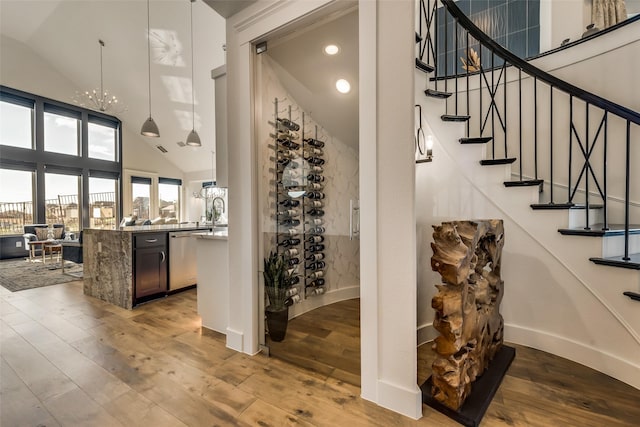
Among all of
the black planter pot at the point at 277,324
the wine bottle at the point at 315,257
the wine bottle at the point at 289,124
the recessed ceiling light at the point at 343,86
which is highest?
the recessed ceiling light at the point at 343,86

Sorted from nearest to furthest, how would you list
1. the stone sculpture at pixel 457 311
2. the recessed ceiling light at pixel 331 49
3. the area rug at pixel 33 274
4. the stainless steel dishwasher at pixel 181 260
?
1. the stone sculpture at pixel 457 311
2. the recessed ceiling light at pixel 331 49
3. the stainless steel dishwasher at pixel 181 260
4. the area rug at pixel 33 274

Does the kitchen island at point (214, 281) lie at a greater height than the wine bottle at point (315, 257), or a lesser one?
lesser

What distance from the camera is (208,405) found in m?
1.52

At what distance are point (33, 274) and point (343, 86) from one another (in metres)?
6.43

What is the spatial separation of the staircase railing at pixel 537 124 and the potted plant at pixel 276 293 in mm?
1906

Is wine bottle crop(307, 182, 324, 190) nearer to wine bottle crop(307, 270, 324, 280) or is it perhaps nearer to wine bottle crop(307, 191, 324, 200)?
wine bottle crop(307, 191, 324, 200)

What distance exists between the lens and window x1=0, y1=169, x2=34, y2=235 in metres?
6.68

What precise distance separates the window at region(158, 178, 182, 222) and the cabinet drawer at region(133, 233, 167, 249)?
739 centimetres

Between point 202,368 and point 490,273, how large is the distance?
214cm

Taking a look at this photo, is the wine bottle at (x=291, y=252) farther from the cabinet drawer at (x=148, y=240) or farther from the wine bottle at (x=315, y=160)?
the cabinet drawer at (x=148, y=240)

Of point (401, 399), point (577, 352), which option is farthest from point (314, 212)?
point (577, 352)

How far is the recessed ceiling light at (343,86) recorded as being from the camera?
175 centimetres

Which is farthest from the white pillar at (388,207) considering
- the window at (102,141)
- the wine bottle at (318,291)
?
the window at (102,141)

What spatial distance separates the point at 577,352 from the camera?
1.94 m
